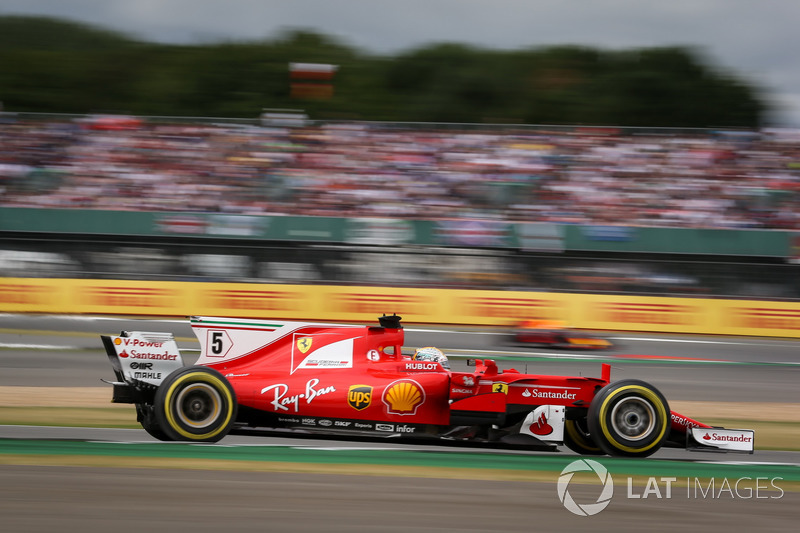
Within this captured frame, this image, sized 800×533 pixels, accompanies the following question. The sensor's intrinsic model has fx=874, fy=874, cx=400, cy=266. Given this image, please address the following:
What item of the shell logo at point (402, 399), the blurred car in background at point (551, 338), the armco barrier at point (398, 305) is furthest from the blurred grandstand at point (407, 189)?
the shell logo at point (402, 399)

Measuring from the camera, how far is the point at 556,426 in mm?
6832

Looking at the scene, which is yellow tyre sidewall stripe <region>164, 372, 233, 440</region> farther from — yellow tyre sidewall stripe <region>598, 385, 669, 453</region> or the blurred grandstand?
the blurred grandstand

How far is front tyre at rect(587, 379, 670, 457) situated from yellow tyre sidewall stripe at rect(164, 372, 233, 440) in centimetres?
280

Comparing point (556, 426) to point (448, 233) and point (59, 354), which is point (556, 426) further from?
point (448, 233)

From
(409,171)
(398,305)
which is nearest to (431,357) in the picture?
(398,305)

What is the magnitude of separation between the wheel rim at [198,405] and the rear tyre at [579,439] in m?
2.85

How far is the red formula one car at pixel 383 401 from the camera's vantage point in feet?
22.2

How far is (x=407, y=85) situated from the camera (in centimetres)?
4194

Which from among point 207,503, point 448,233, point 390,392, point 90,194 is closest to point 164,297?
point 90,194

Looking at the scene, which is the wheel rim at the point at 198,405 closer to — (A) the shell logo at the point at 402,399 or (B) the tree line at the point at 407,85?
(A) the shell logo at the point at 402,399

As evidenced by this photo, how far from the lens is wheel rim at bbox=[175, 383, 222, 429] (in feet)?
22.2

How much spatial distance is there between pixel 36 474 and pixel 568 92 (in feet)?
115

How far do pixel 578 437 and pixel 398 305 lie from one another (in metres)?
9.87

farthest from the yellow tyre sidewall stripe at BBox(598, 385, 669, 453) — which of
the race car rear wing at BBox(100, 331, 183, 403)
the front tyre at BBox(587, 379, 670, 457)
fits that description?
the race car rear wing at BBox(100, 331, 183, 403)
